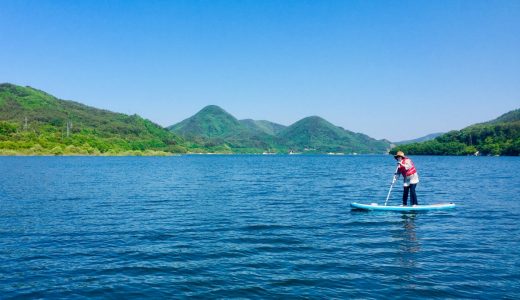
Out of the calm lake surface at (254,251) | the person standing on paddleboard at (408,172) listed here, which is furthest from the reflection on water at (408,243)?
the person standing on paddleboard at (408,172)

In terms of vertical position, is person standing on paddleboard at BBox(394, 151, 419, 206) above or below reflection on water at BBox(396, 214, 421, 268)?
above

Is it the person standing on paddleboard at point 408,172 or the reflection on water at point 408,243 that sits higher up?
the person standing on paddleboard at point 408,172

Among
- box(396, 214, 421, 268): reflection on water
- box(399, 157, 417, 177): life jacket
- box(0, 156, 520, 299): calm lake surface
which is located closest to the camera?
box(0, 156, 520, 299): calm lake surface

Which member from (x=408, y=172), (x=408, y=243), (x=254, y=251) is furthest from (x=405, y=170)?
(x=254, y=251)

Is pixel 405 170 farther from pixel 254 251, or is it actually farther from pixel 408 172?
pixel 254 251

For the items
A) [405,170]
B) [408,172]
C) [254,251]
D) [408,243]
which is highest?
[405,170]

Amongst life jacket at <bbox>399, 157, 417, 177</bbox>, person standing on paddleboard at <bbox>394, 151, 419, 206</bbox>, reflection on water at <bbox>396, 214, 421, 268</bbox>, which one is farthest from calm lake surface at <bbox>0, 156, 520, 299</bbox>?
life jacket at <bbox>399, 157, 417, 177</bbox>

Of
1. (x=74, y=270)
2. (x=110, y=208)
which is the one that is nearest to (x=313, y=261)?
(x=74, y=270)

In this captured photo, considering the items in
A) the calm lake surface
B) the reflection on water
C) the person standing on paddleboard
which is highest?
the person standing on paddleboard

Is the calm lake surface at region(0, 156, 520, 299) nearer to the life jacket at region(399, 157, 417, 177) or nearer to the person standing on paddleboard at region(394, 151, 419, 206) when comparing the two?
the person standing on paddleboard at region(394, 151, 419, 206)

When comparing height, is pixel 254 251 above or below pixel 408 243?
above

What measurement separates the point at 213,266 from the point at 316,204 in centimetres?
2115

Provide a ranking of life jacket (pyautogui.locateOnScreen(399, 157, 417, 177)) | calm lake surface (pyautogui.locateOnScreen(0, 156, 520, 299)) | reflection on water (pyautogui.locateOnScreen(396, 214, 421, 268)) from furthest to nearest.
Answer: life jacket (pyautogui.locateOnScreen(399, 157, 417, 177)) < reflection on water (pyautogui.locateOnScreen(396, 214, 421, 268)) < calm lake surface (pyautogui.locateOnScreen(0, 156, 520, 299))

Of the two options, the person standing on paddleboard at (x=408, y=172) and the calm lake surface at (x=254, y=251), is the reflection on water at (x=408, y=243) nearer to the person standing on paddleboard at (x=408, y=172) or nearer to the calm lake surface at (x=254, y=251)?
the calm lake surface at (x=254, y=251)
